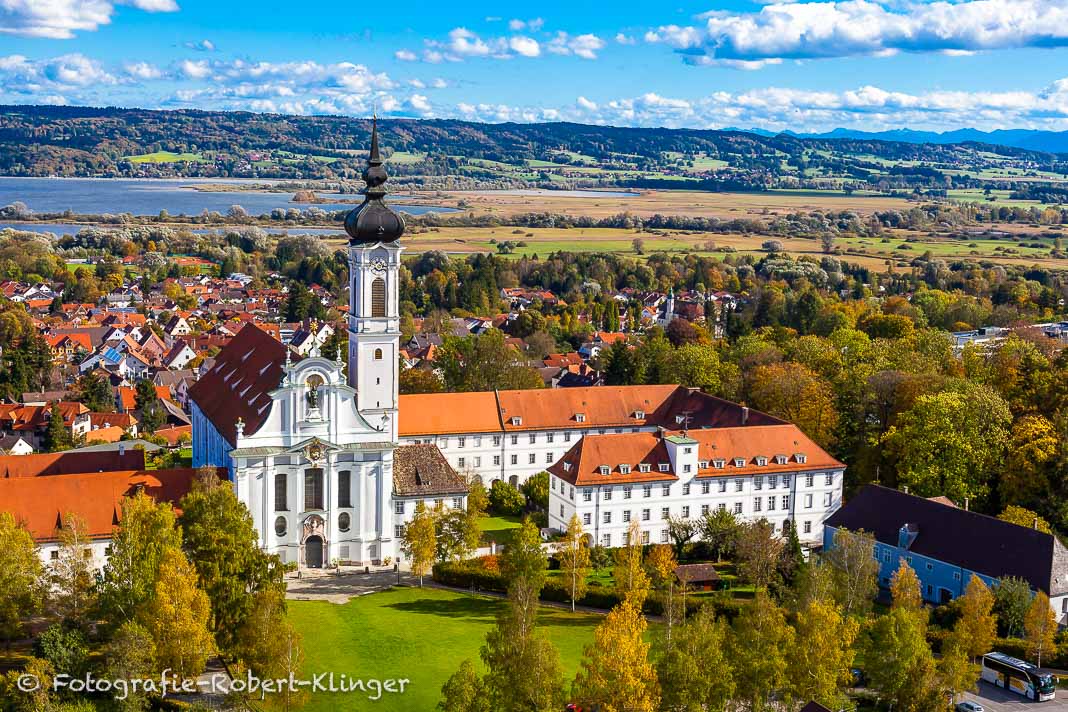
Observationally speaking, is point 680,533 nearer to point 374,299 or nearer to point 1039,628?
point 374,299

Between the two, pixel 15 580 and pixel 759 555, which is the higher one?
pixel 15 580

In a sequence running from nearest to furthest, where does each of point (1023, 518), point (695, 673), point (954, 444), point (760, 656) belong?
point (695, 673) → point (760, 656) → point (1023, 518) → point (954, 444)

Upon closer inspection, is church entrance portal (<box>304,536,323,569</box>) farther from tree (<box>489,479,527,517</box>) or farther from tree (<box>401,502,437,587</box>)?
tree (<box>489,479,527,517</box>)

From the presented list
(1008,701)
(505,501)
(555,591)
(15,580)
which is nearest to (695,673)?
(1008,701)

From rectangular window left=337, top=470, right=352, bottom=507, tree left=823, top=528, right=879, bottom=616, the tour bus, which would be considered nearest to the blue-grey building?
tree left=823, top=528, right=879, bottom=616

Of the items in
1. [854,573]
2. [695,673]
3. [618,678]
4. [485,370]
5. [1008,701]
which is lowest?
[1008,701]

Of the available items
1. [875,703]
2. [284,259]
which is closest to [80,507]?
[875,703]
